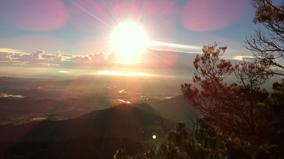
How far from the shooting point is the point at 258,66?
12594mm

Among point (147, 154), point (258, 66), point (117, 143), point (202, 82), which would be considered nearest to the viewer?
point (147, 154)

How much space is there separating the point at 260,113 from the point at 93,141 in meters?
37.3

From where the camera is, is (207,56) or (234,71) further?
(207,56)

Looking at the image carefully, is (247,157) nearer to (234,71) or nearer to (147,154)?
(147,154)

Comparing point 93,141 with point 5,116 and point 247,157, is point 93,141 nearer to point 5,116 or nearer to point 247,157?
point 247,157

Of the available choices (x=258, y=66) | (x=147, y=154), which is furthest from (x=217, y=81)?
(x=147, y=154)

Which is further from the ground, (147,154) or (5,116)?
(147,154)

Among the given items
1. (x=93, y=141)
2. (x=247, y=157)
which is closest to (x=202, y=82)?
(x=247, y=157)

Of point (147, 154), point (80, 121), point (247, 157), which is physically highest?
point (147, 154)

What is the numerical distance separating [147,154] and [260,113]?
14.1m

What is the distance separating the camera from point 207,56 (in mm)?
15953

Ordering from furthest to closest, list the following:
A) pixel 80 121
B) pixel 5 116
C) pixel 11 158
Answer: pixel 5 116 < pixel 80 121 < pixel 11 158

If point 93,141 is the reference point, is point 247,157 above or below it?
above

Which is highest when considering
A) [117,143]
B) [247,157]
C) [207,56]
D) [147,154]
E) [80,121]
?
[207,56]
